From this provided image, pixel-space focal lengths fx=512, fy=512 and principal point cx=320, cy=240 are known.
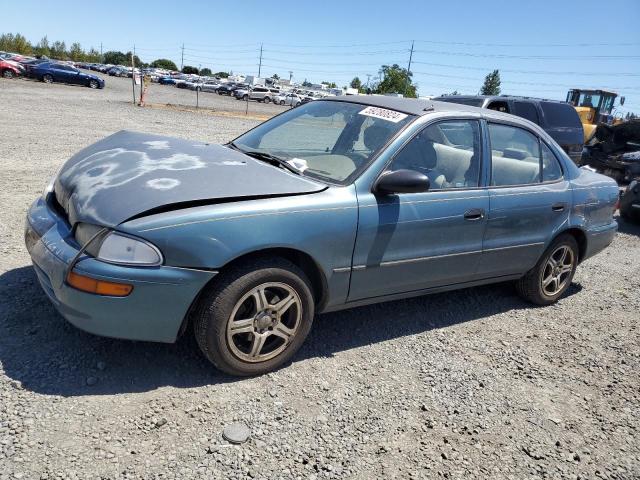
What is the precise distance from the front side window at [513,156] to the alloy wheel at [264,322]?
1922 mm

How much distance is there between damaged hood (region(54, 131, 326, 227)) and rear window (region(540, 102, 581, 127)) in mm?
8690

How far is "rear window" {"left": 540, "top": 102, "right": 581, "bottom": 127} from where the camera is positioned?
10398mm

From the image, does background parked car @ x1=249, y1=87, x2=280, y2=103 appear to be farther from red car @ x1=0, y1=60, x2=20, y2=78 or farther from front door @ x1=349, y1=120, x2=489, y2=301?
front door @ x1=349, y1=120, x2=489, y2=301

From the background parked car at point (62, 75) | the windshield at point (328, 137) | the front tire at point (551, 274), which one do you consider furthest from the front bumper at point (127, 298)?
the background parked car at point (62, 75)

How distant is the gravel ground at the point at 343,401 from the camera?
2406 mm

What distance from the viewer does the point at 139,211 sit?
2.61 m

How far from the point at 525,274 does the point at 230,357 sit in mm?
2858

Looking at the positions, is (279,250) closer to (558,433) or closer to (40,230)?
(40,230)

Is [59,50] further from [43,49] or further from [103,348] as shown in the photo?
[103,348]

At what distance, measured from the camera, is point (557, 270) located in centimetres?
472

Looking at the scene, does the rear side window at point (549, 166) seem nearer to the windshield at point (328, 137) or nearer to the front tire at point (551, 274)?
the front tire at point (551, 274)

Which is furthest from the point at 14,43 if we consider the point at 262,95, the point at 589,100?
the point at 589,100

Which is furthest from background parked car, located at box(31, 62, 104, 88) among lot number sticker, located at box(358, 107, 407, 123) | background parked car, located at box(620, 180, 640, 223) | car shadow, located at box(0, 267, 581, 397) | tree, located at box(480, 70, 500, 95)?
tree, located at box(480, 70, 500, 95)

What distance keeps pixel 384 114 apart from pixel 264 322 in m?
1.76
